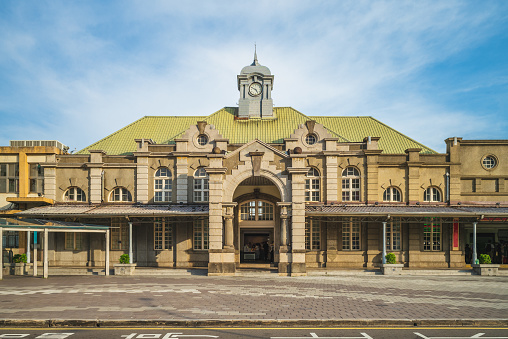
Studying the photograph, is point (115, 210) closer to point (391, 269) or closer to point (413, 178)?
point (391, 269)

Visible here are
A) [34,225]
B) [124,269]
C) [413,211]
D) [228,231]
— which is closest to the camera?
[34,225]

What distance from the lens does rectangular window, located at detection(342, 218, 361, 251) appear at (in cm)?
3134

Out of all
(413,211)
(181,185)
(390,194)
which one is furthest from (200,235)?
(413,211)

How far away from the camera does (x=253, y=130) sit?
35.3 m

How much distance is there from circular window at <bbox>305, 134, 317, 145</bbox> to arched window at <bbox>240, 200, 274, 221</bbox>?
5.70m

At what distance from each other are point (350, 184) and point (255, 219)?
777cm

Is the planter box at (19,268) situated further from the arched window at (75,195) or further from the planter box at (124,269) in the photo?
the arched window at (75,195)

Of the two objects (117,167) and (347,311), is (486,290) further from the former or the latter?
(117,167)

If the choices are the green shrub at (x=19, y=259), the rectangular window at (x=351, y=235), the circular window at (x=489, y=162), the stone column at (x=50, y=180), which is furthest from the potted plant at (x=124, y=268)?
the circular window at (x=489, y=162)

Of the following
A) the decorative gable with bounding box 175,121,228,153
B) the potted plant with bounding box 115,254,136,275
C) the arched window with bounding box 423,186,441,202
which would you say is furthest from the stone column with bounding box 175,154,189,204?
the arched window with bounding box 423,186,441,202

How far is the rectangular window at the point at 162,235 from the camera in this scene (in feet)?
104

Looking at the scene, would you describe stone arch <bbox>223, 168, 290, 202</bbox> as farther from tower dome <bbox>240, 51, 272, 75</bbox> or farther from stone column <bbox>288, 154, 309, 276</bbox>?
tower dome <bbox>240, 51, 272, 75</bbox>

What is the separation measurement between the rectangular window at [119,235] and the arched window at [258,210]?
8.86 metres

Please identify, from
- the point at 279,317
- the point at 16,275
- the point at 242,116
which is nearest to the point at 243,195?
the point at 242,116
